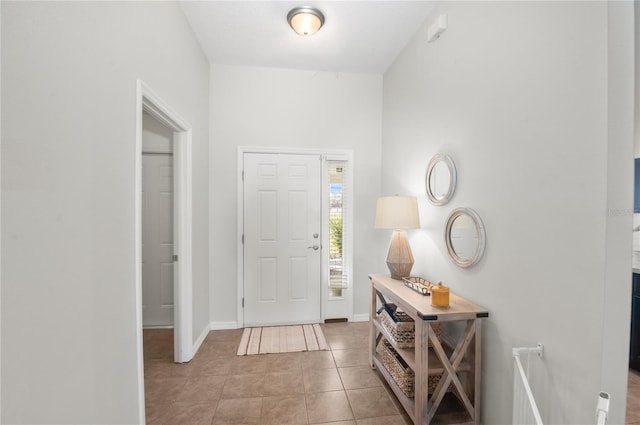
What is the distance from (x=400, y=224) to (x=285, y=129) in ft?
5.78

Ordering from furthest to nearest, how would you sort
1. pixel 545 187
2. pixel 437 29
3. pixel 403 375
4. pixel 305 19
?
pixel 305 19
pixel 437 29
pixel 403 375
pixel 545 187

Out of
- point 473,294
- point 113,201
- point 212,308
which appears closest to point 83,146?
point 113,201

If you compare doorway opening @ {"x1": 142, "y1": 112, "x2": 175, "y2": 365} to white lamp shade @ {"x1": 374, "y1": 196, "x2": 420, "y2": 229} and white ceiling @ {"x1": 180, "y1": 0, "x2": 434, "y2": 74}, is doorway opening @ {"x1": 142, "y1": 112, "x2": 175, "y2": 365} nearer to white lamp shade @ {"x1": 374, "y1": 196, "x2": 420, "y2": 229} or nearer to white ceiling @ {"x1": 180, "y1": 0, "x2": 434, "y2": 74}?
white ceiling @ {"x1": 180, "y1": 0, "x2": 434, "y2": 74}

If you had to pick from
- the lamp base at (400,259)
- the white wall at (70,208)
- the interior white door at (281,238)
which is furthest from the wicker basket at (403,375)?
the white wall at (70,208)

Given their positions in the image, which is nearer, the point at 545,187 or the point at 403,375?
the point at 545,187

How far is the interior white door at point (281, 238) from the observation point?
3.16 meters

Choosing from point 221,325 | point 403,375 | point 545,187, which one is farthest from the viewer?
point 221,325

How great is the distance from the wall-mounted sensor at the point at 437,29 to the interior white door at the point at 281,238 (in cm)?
157

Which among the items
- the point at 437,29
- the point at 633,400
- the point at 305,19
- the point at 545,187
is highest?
the point at 305,19

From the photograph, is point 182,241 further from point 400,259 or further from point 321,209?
point 400,259

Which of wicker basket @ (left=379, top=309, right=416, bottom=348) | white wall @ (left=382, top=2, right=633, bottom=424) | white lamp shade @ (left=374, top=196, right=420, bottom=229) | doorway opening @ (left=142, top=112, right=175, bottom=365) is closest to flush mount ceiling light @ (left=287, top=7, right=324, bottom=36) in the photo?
white wall @ (left=382, top=2, right=633, bottom=424)

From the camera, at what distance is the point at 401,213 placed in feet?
7.45

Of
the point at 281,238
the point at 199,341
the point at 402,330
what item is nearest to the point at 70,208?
the point at 402,330

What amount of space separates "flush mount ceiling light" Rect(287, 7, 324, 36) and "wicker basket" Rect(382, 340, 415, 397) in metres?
2.63
